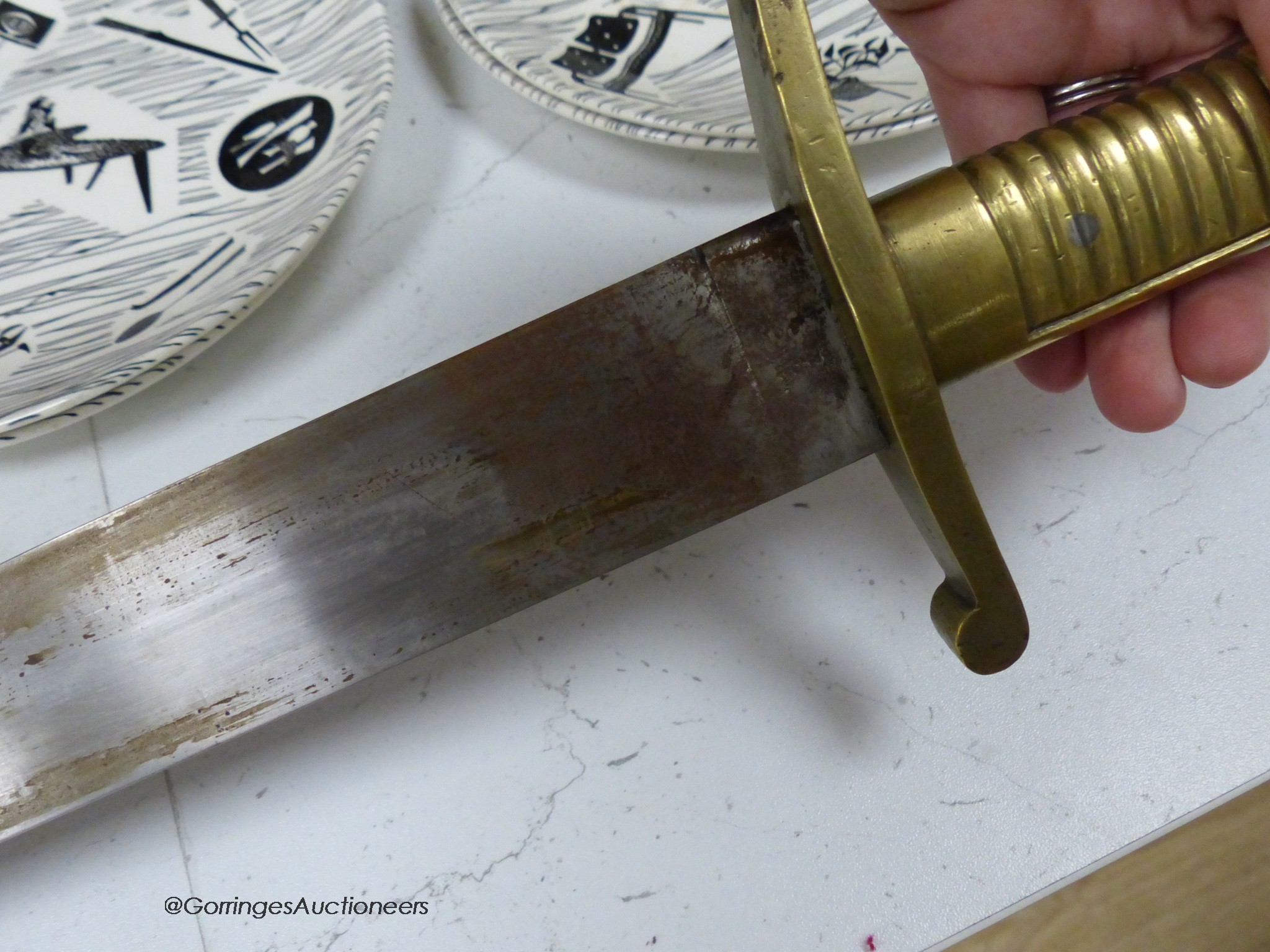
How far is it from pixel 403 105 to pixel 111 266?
21 cm

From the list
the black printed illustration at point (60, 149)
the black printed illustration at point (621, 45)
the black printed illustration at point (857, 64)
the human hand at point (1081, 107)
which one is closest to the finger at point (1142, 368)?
the human hand at point (1081, 107)

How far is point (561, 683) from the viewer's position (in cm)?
51

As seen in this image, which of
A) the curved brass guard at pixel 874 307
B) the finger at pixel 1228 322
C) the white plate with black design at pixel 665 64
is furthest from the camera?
the white plate with black design at pixel 665 64

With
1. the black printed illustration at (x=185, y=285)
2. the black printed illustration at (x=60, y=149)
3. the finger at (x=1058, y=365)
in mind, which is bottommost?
the finger at (x=1058, y=365)

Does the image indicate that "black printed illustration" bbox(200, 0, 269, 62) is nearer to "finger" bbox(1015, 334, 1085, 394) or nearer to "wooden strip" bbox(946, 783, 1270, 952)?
"finger" bbox(1015, 334, 1085, 394)

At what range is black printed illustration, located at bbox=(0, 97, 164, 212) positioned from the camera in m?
0.58

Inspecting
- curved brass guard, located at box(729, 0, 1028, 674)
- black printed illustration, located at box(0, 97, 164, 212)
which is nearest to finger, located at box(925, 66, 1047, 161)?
curved brass guard, located at box(729, 0, 1028, 674)

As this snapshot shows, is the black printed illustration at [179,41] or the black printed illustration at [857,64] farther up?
the black printed illustration at [179,41]

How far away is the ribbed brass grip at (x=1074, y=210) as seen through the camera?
0.31 m

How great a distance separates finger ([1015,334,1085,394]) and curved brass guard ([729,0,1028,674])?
8.3 inches

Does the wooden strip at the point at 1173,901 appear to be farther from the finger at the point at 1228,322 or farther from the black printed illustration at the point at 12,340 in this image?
the black printed illustration at the point at 12,340

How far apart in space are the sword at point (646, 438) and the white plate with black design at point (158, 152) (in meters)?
0.19

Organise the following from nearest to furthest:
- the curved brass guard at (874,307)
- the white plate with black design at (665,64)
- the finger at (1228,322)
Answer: the curved brass guard at (874,307) < the finger at (1228,322) < the white plate with black design at (665,64)

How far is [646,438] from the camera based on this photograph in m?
0.34
